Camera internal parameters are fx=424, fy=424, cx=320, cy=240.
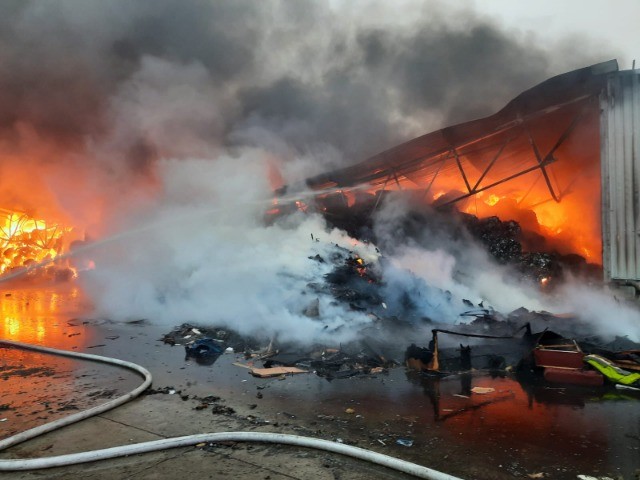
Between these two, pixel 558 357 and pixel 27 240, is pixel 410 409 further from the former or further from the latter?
pixel 27 240

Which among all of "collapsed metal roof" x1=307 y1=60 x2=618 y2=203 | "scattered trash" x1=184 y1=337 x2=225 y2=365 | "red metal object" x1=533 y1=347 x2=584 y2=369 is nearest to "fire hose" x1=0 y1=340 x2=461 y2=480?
"scattered trash" x1=184 y1=337 x2=225 y2=365

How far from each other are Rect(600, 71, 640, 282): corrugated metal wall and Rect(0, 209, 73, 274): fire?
25690mm

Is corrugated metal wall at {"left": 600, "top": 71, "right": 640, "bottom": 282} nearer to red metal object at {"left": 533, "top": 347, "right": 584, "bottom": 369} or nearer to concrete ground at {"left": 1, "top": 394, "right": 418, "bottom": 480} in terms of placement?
red metal object at {"left": 533, "top": 347, "right": 584, "bottom": 369}

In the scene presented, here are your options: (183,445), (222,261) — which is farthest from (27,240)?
(183,445)

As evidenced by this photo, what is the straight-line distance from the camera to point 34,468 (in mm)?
2789

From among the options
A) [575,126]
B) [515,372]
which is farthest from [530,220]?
[515,372]

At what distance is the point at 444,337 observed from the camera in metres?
6.69

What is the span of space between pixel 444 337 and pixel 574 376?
6.77 ft

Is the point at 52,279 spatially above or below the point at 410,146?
below

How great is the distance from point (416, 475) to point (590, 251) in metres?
9.10

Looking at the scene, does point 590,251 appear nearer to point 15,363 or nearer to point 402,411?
point 402,411

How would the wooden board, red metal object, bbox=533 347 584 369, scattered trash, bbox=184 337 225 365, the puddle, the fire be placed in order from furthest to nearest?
1. the fire
2. scattered trash, bbox=184 337 225 365
3. the wooden board
4. red metal object, bbox=533 347 584 369
5. the puddle

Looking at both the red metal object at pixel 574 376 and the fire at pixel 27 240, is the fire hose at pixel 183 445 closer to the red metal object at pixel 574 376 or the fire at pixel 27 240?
the red metal object at pixel 574 376

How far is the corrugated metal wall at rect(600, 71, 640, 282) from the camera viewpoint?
7.22 m
